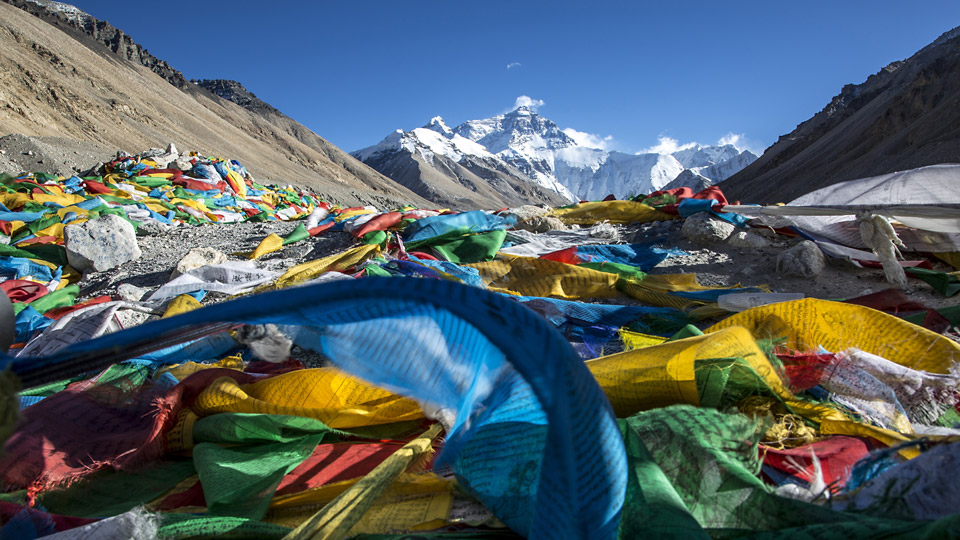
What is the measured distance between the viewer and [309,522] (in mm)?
976

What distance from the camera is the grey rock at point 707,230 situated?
5012mm

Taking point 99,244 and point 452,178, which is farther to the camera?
point 452,178

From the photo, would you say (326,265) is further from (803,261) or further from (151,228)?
(151,228)

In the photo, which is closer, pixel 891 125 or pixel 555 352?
pixel 555 352

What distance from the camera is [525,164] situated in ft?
484

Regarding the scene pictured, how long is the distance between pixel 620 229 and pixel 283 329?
5582 millimetres

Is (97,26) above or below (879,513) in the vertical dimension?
above

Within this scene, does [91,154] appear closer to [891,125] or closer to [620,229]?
[620,229]

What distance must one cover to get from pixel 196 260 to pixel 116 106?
2720 centimetres

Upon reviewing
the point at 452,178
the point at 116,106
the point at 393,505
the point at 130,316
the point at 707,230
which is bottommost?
the point at 393,505

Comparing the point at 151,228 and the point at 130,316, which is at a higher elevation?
the point at 151,228

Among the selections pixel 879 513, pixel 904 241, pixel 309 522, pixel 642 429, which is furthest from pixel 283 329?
pixel 904 241

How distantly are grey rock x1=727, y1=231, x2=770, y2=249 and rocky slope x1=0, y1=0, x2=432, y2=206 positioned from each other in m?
16.5

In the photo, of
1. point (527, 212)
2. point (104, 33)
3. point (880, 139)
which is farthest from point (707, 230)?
point (104, 33)
